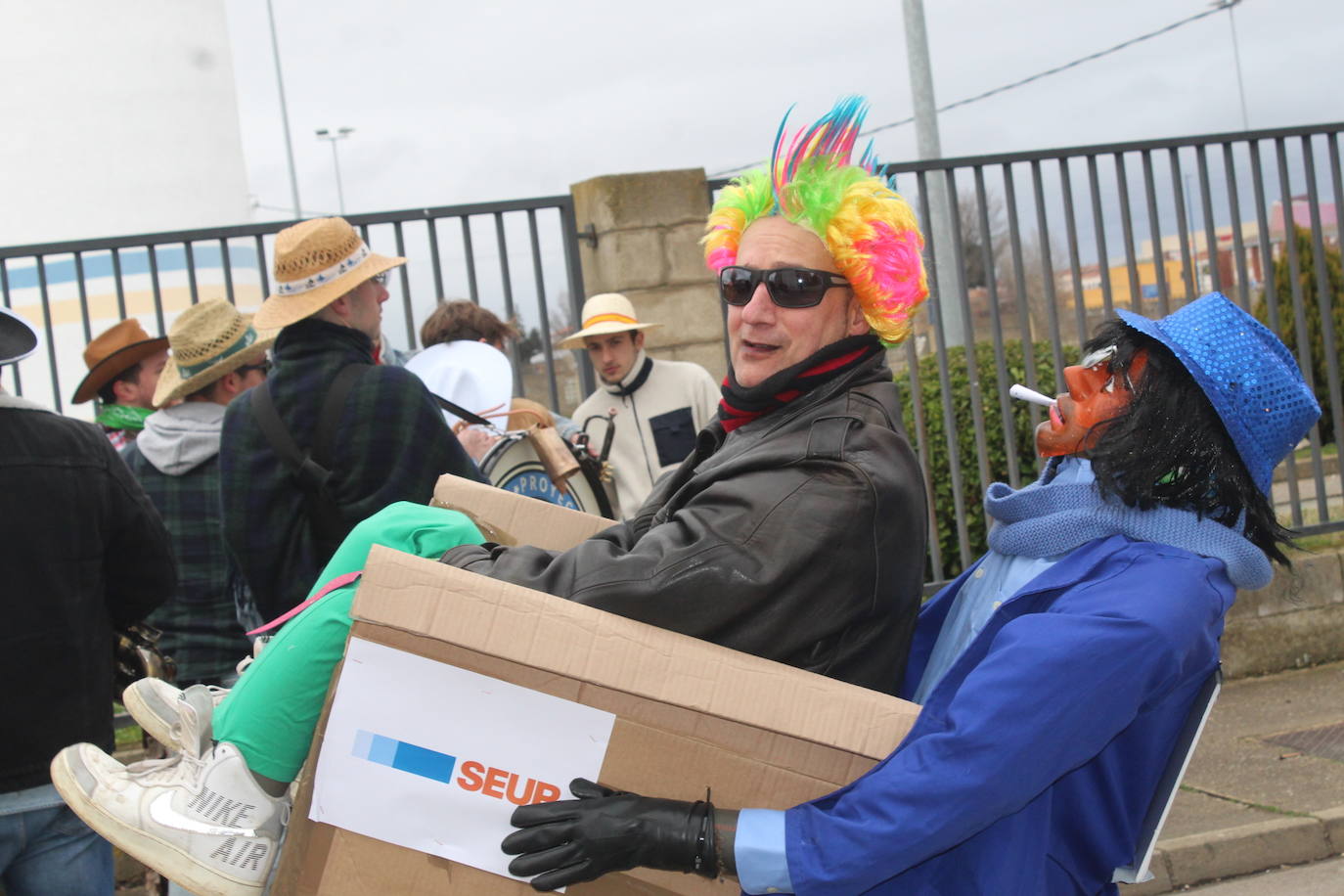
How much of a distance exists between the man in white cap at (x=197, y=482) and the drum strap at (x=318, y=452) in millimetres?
547

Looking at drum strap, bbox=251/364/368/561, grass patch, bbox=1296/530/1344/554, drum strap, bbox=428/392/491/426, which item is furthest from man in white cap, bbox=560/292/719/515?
grass patch, bbox=1296/530/1344/554

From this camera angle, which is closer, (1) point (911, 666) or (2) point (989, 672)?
(2) point (989, 672)

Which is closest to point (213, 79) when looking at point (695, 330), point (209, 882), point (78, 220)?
point (78, 220)

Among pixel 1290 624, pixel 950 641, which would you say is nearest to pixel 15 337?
pixel 950 641

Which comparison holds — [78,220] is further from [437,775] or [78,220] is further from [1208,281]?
[437,775]

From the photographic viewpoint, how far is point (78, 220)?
53.5 feet

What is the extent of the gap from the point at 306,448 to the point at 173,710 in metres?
0.97

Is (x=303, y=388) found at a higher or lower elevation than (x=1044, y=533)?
higher

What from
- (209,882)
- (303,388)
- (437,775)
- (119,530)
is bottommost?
(209,882)

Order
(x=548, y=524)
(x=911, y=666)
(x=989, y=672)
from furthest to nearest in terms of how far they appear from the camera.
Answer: (x=548, y=524) < (x=911, y=666) < (x=989, y=672)

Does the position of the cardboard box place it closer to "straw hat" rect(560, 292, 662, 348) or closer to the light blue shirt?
the light blue shirt

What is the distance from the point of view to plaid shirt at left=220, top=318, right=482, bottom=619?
3.05 metres

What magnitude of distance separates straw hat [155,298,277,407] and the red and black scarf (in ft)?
6.41

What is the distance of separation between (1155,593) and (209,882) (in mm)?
1495
